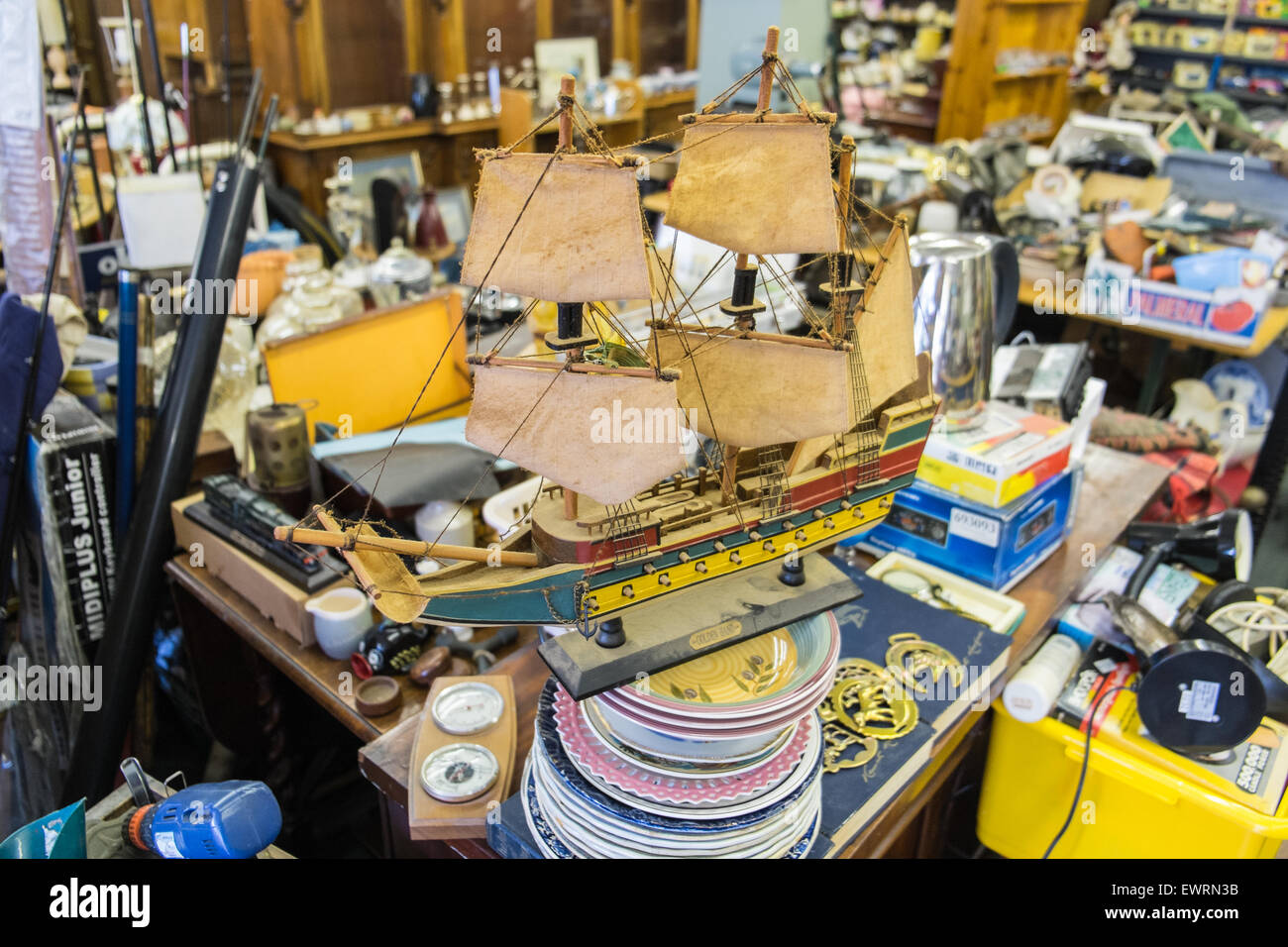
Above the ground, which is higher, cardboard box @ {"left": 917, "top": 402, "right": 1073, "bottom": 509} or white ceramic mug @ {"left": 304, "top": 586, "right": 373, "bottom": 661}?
cardboard box @ {"left": 917, "top": 402, "right": 1073, "bottom": 509}

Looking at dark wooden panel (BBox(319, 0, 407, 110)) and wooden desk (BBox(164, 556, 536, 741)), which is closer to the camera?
wooden desk (BBox(164, 556, 536, 741))

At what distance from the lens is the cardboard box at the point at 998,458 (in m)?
1.81

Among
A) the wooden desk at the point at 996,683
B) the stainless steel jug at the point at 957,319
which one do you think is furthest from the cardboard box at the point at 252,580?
the stainless steel jug at the point at 957,319

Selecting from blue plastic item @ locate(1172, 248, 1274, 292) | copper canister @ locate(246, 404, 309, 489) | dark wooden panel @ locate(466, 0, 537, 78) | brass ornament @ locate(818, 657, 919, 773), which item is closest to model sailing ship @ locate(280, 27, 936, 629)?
brass ornament @ locate(818, 657, 919, 773)

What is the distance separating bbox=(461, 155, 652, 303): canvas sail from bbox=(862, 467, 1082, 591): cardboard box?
3.68ft

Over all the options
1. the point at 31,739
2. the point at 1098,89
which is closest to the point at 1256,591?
the point at 31,739

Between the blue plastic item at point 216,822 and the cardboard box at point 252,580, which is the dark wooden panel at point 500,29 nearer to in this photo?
the cardboard box at point 252,580

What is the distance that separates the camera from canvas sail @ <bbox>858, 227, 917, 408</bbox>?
4.34 ft

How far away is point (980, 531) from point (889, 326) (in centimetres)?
70

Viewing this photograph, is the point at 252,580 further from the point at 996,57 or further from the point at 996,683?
the point at 996,57

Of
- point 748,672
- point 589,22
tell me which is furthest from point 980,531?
point 589,22

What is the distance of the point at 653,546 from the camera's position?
1.16 metres

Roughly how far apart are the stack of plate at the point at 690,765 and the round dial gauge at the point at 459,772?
13 cm

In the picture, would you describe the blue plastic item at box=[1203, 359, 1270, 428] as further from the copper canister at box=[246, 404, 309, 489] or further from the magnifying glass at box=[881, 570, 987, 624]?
the copper canister at box=[246, 404, 309, 489]
